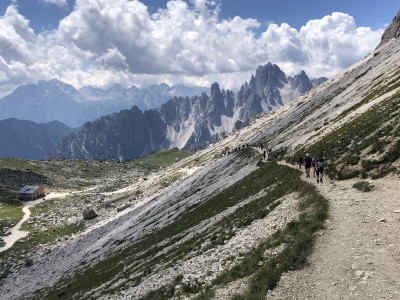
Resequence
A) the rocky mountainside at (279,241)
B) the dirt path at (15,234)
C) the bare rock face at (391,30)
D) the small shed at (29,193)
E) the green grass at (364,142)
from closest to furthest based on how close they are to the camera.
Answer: the rocky mountainside at (279,241) < the green grass at (364,142) < the dirt path at (15,234) < the small shed at (29,193) < the bare rock face at (391,30)

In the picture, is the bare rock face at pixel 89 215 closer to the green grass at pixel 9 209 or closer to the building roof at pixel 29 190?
the green grass at pixel 9 209

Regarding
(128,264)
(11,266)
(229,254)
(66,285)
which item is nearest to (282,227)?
(229,254)

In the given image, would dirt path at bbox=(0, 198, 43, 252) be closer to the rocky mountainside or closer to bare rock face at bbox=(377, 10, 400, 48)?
the rocky mountainside

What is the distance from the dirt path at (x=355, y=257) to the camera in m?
17.0

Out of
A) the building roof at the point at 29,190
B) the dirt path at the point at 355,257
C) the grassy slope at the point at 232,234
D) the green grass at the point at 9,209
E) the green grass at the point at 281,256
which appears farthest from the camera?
the building roof at the point at 29,190

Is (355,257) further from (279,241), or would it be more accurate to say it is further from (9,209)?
(9,209)

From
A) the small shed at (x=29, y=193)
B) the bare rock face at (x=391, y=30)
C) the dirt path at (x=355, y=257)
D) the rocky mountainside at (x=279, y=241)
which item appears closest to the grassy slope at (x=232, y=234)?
the rocky mountainside at (x=279, y=241)

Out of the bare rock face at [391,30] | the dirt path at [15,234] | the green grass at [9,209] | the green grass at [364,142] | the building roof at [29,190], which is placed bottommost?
the dirt path at [15,234]

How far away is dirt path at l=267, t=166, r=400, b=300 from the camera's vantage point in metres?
17.0

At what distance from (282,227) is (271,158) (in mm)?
42255

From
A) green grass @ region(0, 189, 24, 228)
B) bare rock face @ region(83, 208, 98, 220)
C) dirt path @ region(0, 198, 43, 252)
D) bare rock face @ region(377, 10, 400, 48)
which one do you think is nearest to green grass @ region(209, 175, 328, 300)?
dirt path @ region(0, 198, 43, 252)

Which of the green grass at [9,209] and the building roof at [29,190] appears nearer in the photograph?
the green grass at [9,209]

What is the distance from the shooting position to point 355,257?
19406 mm

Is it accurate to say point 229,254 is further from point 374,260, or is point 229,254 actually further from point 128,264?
point 128,264
